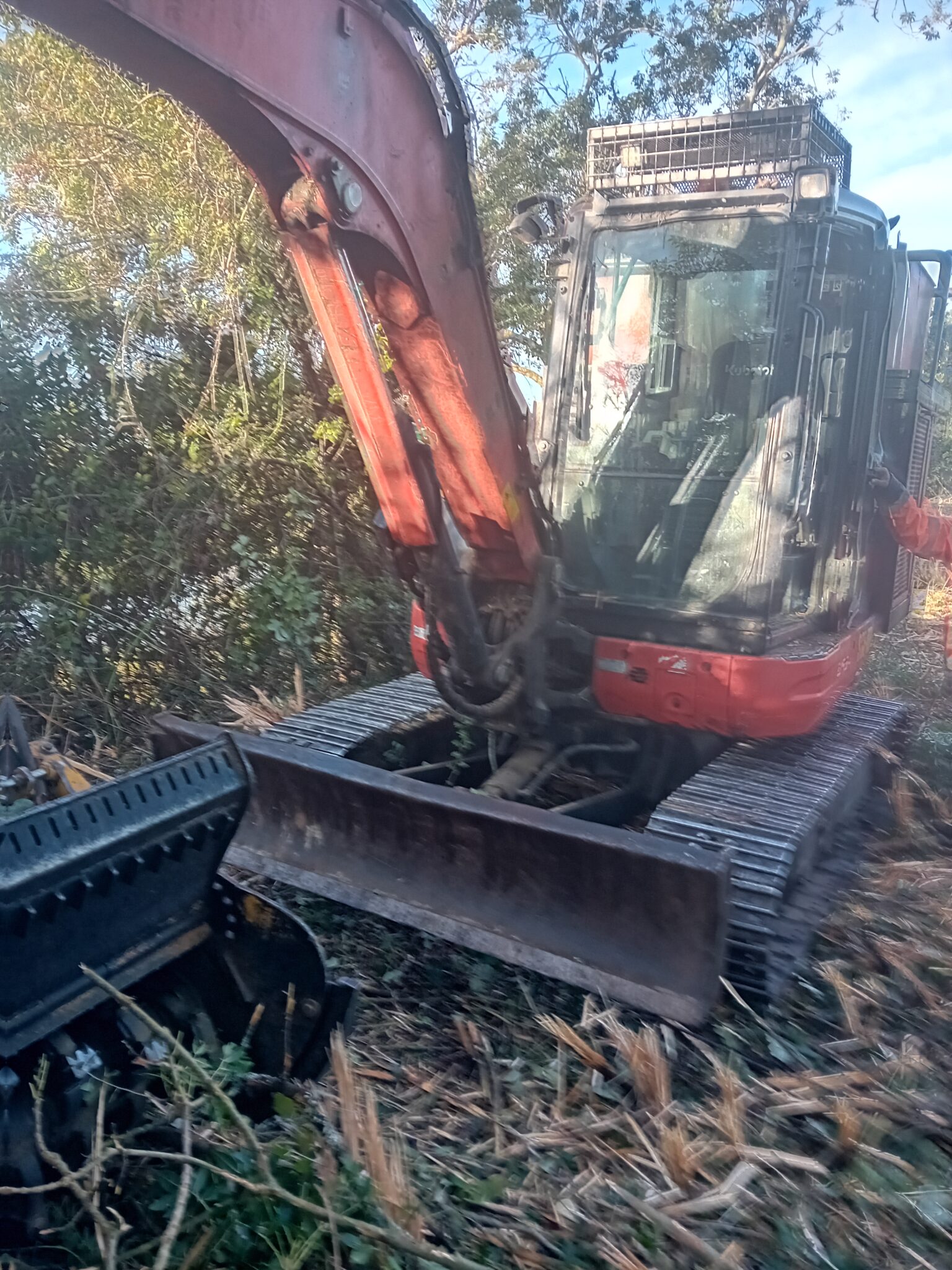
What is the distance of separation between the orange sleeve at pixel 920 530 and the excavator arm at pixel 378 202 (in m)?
2.15

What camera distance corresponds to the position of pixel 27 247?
6312 mm

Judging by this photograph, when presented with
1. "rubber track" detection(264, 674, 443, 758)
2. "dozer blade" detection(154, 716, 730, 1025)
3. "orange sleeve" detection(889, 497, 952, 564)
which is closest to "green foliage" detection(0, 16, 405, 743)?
"rubber track" detection(264, 674, 443, 758)

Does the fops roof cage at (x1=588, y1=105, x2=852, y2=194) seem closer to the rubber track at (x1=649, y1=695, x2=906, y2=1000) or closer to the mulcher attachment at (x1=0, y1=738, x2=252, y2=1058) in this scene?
the rubber track at (x1=649, y1=695, x2=906, y2=1000)

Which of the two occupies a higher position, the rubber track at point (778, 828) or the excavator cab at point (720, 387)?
the excavator cab at point (720, 387)

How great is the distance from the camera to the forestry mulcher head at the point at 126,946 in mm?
2104

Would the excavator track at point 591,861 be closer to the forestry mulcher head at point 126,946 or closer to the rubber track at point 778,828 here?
the rubber track at point 778,828

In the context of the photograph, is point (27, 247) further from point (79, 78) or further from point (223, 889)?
point (223, 889)

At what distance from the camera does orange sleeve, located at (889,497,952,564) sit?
16.5ft

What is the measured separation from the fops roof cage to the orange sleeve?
1631 mm

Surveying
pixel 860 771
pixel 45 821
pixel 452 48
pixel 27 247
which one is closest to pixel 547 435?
pixel 860 771

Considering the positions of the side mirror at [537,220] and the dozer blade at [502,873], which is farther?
the side mirror at [537,220]

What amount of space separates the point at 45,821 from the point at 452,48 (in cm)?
1017

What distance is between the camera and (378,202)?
114 inches

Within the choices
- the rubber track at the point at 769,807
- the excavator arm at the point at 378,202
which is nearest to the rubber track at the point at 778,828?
the rubber track at the point at 769,807
